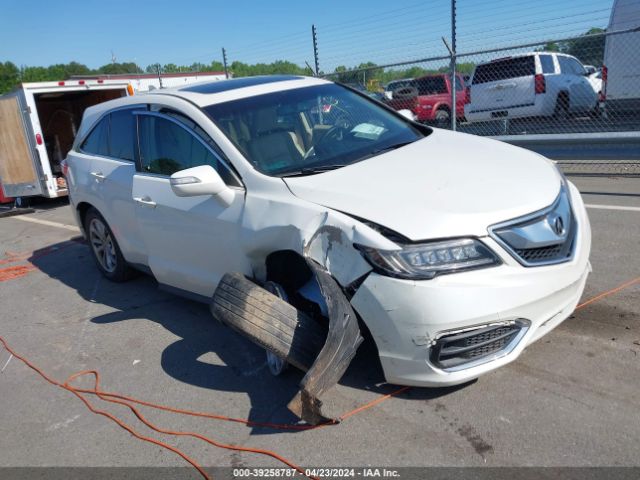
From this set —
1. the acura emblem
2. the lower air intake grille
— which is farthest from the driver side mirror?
the acura emblem

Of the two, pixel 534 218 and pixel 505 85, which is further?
pixel 505 85

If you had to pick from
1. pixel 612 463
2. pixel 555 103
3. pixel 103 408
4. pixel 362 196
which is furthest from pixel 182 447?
pixel 555 103

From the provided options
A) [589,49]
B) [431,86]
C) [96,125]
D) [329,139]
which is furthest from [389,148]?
[431,86]

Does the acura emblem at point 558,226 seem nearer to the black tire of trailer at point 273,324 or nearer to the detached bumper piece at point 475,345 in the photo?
the detached bumper piece at point 475,345

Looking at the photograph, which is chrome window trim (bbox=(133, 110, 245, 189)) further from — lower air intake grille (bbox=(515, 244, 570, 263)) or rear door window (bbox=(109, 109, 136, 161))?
lower air intake grille (bbox=(515, 244, 570, 263))

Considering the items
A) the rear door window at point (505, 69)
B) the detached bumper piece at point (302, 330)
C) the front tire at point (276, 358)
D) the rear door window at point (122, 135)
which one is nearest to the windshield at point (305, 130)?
the front tire at point (276, 358)

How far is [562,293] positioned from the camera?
2910 mm

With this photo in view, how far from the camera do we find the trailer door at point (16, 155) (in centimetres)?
1077

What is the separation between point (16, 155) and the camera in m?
11.1

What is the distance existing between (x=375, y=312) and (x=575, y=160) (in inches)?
268

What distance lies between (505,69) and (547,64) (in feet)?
3.21

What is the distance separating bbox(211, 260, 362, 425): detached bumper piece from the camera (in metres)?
2.76

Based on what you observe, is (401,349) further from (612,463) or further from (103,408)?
(103,408)

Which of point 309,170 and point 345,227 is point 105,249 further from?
point 345,227
